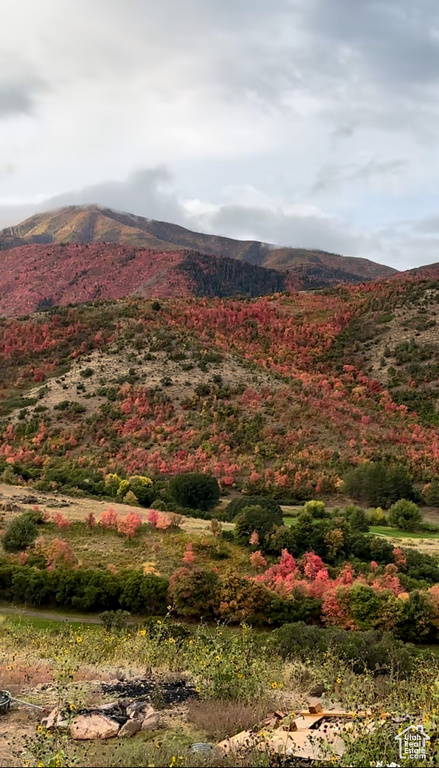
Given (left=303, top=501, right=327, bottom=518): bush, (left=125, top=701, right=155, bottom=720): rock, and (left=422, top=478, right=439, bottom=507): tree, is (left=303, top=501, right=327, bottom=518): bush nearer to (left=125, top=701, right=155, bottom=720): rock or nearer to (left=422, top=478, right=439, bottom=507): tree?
(left=422, top=478, right=439, bottom=507): tree

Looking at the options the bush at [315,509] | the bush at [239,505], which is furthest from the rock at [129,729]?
the bush at [315,509]

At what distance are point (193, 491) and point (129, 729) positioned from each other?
122 feet

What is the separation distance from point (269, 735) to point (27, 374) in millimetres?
73826

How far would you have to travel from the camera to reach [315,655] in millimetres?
16266

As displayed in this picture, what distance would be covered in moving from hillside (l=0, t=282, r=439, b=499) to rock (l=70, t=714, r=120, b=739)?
136ft

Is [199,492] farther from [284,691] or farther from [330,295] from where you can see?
[330,295]

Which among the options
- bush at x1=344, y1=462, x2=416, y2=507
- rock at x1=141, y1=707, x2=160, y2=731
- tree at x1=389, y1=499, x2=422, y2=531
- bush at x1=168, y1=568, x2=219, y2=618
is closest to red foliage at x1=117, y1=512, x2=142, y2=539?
bush at x1=168, y1=568, x2=219, y2=618

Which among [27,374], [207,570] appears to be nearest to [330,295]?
[27,374]

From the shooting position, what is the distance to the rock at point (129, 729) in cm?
902

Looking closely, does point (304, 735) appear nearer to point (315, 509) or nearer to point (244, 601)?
point (244, 601)

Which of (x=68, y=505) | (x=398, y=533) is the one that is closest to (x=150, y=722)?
(x=68, y=505)

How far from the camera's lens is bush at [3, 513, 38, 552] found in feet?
102

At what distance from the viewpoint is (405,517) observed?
145 feet

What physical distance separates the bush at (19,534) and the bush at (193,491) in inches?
587
